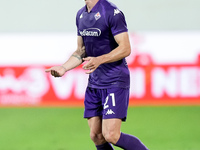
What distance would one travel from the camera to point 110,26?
4531 mm

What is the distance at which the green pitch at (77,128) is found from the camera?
628 cm

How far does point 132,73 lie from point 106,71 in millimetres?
4220

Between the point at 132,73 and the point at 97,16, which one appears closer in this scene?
the point at 97,16

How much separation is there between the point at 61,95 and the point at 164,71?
1894mm

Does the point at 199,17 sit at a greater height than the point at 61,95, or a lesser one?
greater

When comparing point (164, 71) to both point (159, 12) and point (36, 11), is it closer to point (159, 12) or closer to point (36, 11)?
point (159, 12)

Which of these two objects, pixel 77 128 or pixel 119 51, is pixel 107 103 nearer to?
pixel 119 51

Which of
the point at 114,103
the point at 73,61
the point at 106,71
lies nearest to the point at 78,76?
the point at 73,61

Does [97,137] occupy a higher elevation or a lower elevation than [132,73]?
higher

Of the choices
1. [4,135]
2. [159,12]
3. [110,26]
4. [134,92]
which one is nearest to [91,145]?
[4,135]

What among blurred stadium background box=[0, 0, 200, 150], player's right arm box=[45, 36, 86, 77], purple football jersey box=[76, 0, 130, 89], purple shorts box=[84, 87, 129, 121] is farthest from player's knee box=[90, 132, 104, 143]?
blurred stadium background box=[0, 0, 200, 150]

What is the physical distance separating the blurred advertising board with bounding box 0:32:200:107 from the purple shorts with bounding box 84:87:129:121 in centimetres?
401

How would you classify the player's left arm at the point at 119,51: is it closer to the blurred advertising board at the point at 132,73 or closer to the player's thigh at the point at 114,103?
the player's thigh at the point at 114,103

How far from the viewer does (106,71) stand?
186 inches
